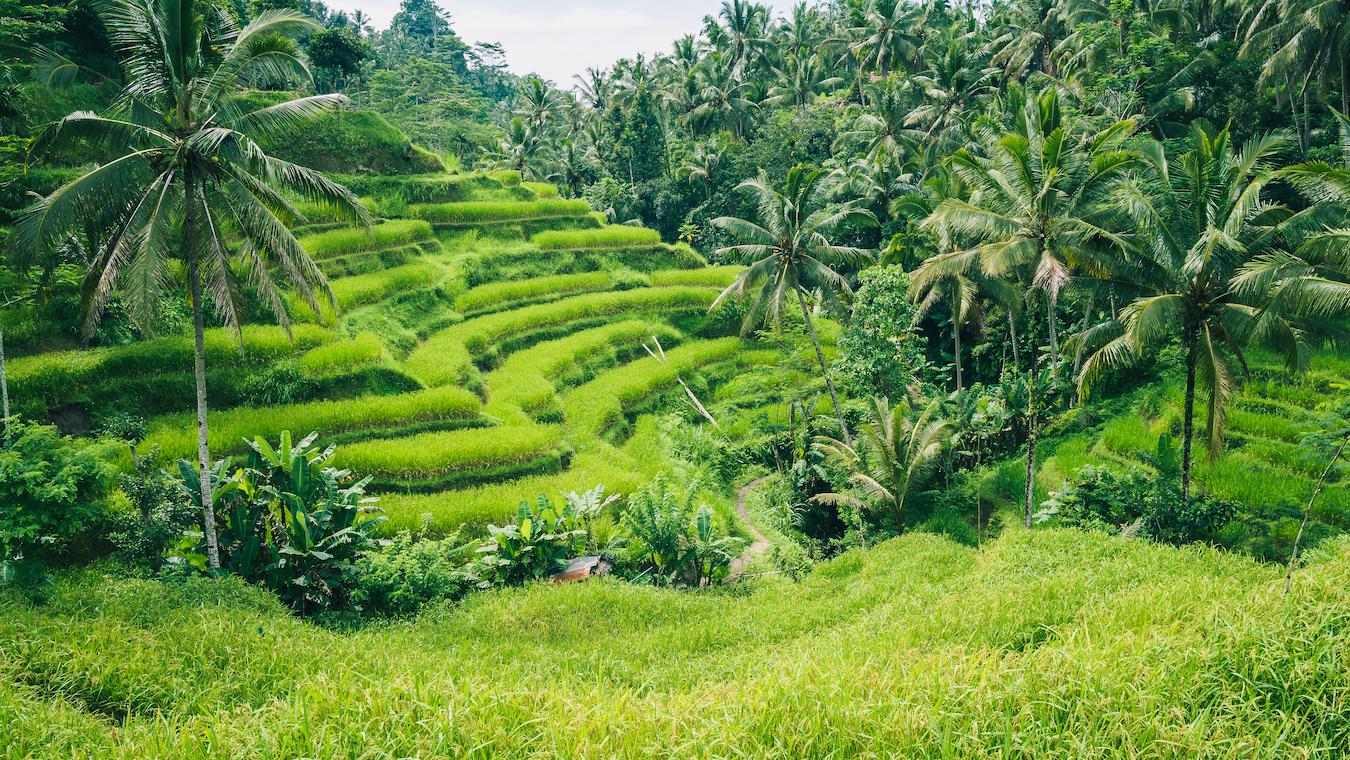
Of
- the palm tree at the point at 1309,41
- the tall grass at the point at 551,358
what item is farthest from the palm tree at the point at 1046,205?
the tall grass at the point at 551,358

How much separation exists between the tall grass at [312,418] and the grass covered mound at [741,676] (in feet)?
14.7

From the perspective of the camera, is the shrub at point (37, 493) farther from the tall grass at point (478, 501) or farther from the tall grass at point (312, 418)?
the tall grass at point (478, 501)

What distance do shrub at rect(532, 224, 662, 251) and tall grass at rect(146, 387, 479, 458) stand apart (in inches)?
449

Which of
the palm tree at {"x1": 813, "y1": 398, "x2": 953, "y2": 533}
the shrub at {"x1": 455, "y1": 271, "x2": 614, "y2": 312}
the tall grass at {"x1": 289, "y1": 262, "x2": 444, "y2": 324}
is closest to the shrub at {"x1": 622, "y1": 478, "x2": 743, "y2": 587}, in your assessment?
the palm tree at {"x1": 813, "y1": 398, "x2": 953, "y2": 533}

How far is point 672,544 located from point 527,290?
13811 mm

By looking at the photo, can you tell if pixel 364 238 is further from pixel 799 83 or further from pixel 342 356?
pixel 799 83

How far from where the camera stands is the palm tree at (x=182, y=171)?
8820 mm

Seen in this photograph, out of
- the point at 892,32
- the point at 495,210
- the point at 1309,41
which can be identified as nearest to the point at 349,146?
the point at 495,210

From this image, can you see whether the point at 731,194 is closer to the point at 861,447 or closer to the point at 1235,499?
the point at 861,447

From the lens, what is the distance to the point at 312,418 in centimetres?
1386

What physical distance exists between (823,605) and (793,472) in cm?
827

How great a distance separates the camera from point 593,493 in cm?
1225

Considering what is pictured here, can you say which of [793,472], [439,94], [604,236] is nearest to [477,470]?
[793,472]

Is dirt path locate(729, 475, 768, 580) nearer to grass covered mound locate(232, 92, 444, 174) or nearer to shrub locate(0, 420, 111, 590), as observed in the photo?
shrub locate(0, 420, 111, 590)
